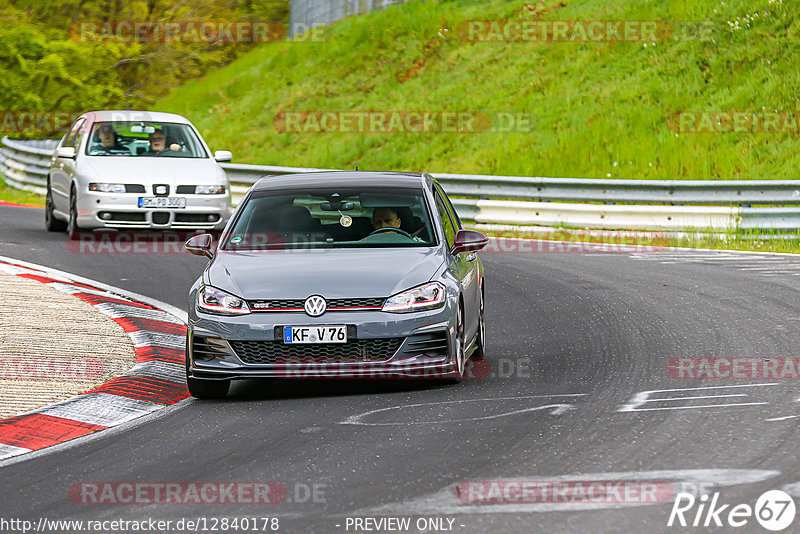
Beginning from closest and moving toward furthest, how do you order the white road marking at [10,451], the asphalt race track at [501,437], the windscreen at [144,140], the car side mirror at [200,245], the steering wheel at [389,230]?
1. the asphalt race track at [501,437]
2. the white road marking at [10,451]
3. the car side mirror at [200,245]
4. the steering wheel at [389,230]
5. the windscreen at [144,140]

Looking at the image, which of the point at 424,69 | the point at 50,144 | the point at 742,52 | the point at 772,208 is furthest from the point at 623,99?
the point at 50,144

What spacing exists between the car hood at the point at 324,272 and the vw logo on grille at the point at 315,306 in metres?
0.06

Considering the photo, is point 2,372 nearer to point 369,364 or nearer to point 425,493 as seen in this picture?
point 369,364

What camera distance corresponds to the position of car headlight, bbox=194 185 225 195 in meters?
17.6

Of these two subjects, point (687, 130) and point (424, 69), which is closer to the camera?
point (687, 130)

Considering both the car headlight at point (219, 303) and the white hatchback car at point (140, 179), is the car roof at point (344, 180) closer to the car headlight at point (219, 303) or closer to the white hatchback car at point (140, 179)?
the car headlight at point (219, 303)

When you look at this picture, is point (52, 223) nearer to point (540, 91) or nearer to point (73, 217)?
point (73, 217)

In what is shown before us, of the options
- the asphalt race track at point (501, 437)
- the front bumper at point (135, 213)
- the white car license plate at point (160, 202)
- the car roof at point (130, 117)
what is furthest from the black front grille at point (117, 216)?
the asphalt race track at point (501, 437)

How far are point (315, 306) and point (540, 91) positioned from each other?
78.7 feet

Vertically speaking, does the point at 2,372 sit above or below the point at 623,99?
below

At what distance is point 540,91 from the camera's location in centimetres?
3144

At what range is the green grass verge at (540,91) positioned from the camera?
26031 millimetres

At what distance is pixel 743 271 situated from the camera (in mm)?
14898

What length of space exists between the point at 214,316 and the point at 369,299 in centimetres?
100
